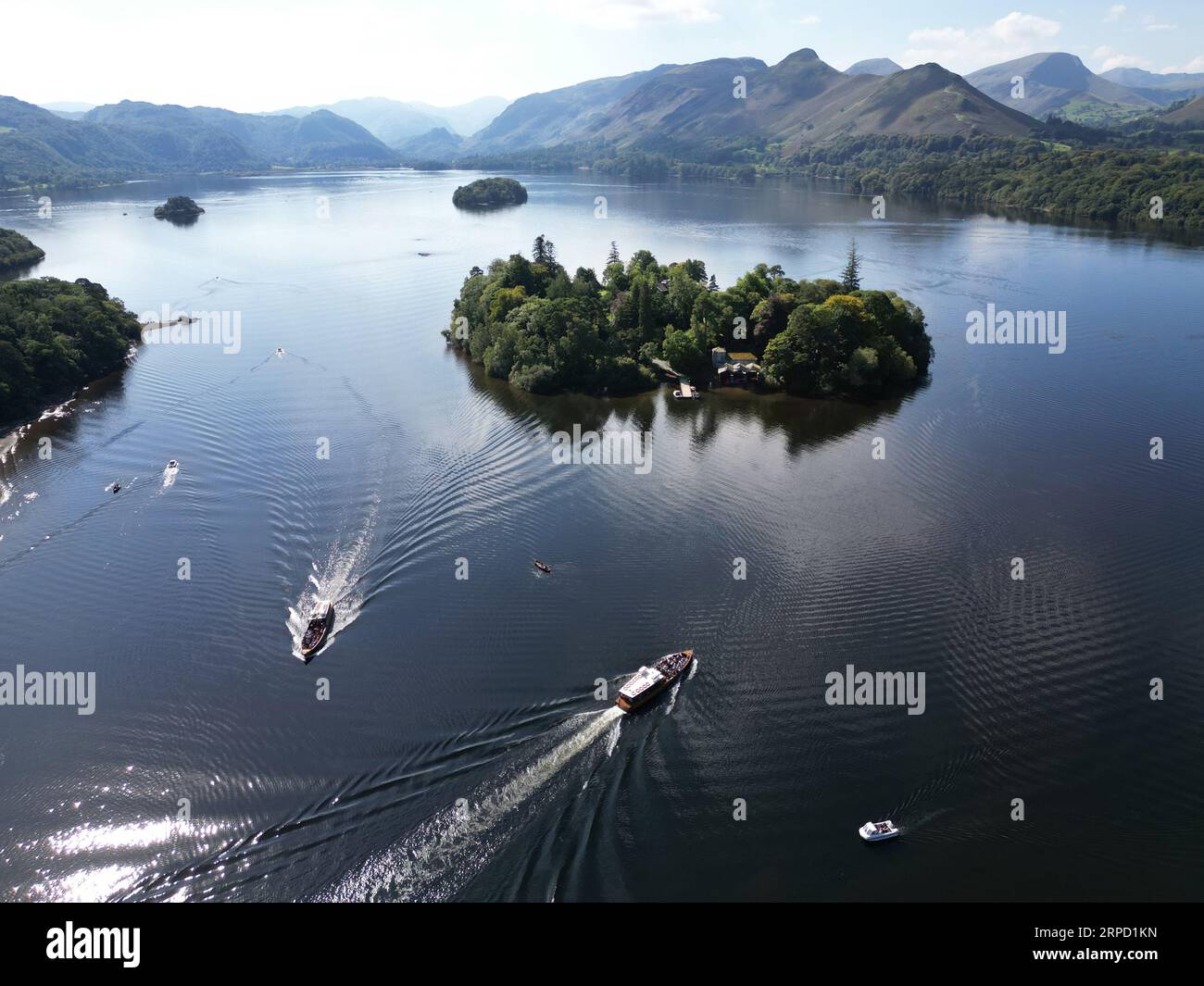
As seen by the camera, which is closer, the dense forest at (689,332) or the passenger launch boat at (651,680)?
the passenger launch boat at (651,680)

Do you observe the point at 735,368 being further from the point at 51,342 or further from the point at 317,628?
the point at 51,342

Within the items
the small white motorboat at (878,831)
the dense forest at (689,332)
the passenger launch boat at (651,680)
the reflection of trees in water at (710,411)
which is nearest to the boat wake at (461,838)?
the passenger launch boat at (651,680)

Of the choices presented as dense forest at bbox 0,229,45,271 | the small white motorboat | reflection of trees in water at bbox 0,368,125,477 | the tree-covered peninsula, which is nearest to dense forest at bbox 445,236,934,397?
Result: reflection of trees in water at bbox 0,368,125,477

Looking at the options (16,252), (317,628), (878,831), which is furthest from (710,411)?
(16,252)

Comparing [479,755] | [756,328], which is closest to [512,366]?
[756,328]

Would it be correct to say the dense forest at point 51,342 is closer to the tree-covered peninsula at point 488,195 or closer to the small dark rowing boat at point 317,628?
the small dark rowing boat at point 317,628

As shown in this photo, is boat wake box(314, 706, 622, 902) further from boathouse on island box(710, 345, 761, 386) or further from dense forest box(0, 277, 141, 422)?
dense forest box(0, 277, 141, 422)

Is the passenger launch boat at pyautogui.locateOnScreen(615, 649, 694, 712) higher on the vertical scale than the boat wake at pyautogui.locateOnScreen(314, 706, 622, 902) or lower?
higher
